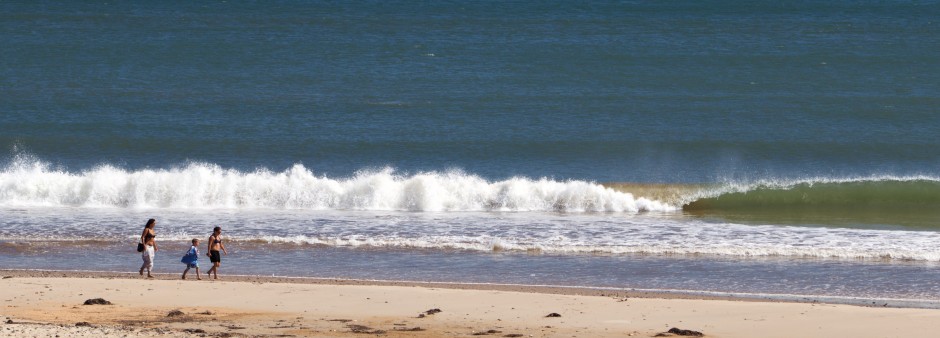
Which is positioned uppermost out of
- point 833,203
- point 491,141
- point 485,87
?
point 485,87

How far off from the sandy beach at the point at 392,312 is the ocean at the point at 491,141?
55.0 inches

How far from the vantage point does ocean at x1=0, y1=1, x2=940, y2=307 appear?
741 inches

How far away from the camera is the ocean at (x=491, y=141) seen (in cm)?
1883

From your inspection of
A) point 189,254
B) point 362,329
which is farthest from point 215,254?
point 362,329

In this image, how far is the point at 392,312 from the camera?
46.3 ft

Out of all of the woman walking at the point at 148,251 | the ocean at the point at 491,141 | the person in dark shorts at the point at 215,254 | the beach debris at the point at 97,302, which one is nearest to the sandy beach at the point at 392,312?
the beach debris at the point at 97,302

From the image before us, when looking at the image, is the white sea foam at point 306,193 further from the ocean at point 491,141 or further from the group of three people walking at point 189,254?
the group of three people walking at point 189,254

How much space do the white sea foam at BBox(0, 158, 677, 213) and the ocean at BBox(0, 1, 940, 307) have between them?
6cm

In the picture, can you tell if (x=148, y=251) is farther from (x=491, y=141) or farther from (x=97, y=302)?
(x=491, y=141)

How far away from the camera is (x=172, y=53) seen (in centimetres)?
4062

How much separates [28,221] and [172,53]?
19.0 meters

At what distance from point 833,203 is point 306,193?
412 inches

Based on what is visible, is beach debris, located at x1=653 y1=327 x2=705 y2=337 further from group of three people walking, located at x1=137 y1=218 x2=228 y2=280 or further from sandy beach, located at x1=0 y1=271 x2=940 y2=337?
group of three people walking, located at x1=137 y1=218 x2=228 y2=280

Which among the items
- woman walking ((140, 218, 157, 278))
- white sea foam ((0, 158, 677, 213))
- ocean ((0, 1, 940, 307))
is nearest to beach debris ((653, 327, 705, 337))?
ocean ((0, 1, 940, 307))
